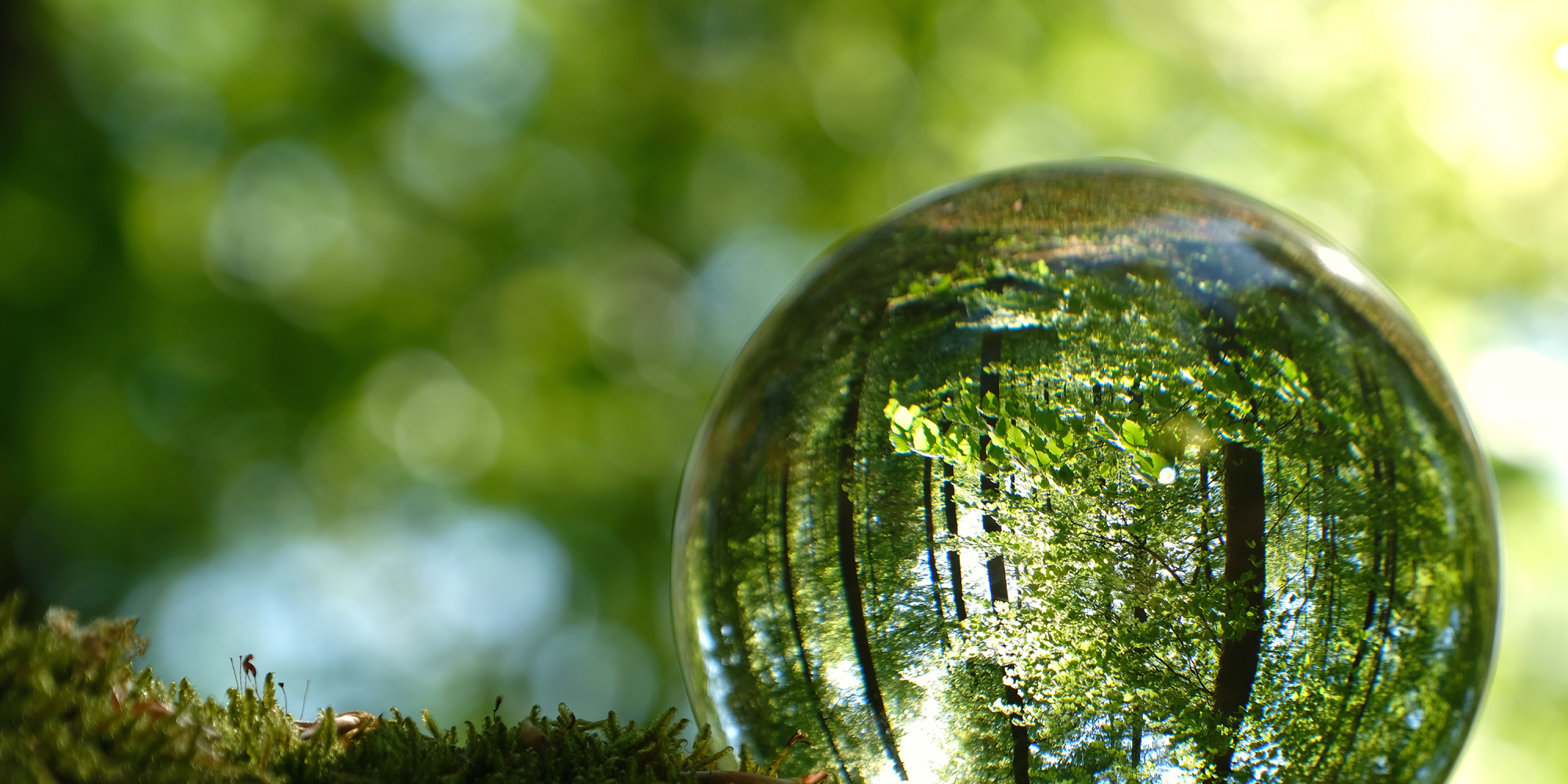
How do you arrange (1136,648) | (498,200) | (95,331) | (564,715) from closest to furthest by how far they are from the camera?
(1136,648) < (564,715) < (95,331) < (498,200)

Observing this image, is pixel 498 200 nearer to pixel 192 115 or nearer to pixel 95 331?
pixel 192 115

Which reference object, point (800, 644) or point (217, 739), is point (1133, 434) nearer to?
point (800, 644)

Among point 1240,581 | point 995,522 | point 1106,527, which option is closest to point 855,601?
point 995,522

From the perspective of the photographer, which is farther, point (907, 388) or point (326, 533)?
point (326, 533)

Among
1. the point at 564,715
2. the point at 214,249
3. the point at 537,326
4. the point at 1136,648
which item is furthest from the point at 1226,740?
the point at 214,249

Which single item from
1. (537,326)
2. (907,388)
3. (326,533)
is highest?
(537,326)

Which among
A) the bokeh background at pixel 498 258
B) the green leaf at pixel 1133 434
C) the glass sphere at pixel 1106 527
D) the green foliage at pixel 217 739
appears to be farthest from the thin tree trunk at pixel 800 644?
the bokeh background at pixel 498 258

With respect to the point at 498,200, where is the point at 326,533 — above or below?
below
